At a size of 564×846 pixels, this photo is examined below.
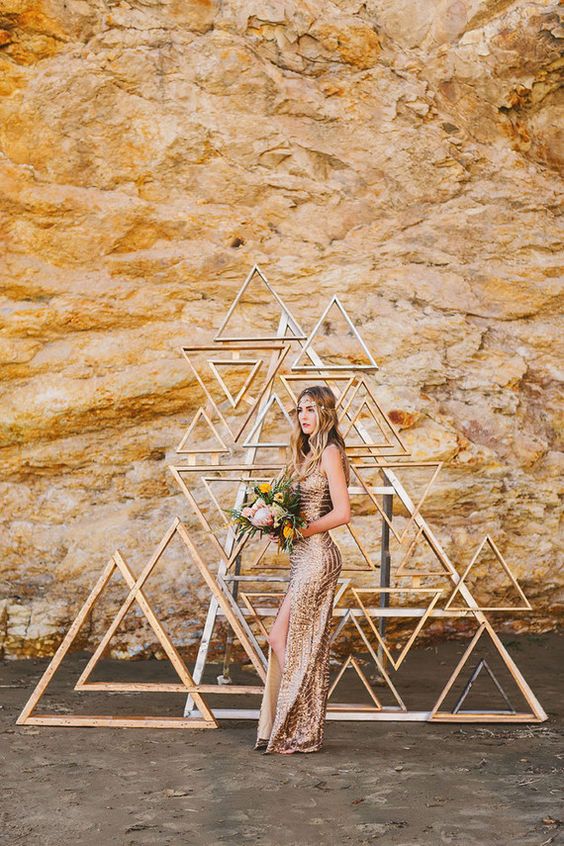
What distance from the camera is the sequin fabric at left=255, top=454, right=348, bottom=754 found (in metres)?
4.42

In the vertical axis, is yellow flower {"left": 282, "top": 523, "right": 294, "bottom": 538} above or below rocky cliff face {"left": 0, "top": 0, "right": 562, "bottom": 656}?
below

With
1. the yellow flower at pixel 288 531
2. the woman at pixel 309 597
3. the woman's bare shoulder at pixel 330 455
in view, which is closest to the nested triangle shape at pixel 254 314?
the woman at pixel 309 597

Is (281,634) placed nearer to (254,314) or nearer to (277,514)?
(277,514)

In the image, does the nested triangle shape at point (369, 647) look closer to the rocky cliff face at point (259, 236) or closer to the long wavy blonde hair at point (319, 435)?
the long wavy blonde hair at point (319, 435)

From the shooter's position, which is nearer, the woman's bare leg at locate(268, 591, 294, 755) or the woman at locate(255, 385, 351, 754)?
the woman at locate(255, 385, 351, 754)

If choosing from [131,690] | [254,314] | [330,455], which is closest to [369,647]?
[330,455]

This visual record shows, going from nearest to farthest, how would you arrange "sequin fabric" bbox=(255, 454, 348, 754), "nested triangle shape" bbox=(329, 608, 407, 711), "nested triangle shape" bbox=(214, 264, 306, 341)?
"sequin fabric" bbox=(255, 454, 348, 754), "nested triangle shape" bbox=(329, 608, 407, 711), "nested triangle shape" bbox=(214, 264, 306, 341)

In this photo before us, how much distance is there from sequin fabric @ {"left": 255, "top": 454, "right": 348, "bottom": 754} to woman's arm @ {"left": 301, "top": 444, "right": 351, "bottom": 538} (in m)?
0.06

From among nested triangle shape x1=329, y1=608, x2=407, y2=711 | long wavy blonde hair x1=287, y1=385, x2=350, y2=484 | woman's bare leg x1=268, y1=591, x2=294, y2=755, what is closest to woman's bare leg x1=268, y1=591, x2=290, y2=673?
woman's bare leg x1=268, y1=591, x2=294, y2=755

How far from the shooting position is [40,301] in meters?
7.77

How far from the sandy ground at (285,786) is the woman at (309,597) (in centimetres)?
14

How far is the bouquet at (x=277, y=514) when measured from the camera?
4508 millimetres

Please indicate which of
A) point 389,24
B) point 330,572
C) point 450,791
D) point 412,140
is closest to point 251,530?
point 330,572

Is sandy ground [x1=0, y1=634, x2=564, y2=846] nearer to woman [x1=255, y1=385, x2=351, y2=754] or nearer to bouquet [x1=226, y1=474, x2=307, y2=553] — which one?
woman [x1=255, y1=385, x2=351, y2=754]
